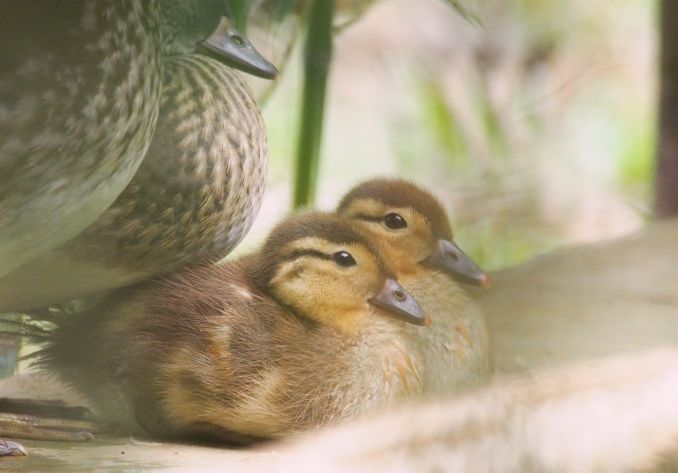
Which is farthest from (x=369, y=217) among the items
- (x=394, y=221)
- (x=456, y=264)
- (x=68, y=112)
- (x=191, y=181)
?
(x=68, y=112)

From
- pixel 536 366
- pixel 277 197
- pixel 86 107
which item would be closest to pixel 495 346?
pixel 536 366

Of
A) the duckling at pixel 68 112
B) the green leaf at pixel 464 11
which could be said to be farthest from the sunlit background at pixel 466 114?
the duckling at pixel 68 112

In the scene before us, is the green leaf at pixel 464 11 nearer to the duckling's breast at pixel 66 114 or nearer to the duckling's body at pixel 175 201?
the duckling's body at pixel 175 201

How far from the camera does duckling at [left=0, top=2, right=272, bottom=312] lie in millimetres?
1516

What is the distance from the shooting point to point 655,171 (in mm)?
2779

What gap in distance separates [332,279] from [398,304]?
0.33 ft

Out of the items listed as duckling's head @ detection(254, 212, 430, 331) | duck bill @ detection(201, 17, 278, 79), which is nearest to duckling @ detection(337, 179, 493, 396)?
duckling's head @ detection(254, 212, 430, 331)

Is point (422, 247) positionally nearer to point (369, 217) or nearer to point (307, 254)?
point (369, 217)

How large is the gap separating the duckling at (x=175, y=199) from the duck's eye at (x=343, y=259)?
0.19 m

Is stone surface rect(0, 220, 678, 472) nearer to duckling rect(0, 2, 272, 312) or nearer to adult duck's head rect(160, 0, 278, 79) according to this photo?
duckling rect(0, 2, 272, 312)

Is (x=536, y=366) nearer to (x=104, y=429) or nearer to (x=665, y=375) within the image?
(x=665, y=375)

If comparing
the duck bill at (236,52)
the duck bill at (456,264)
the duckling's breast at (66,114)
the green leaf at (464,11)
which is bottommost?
the duck bill at (456,264)

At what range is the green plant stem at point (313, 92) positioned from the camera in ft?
5.64

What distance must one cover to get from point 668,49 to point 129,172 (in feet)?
4.98
